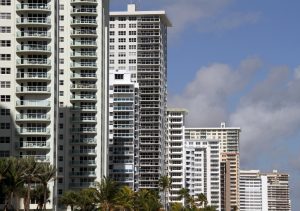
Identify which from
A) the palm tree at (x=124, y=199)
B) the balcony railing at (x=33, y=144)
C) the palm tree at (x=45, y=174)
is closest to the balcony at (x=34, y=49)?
the balcony railing at (x=33, y=144)

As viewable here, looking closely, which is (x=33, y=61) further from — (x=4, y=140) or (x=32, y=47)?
(x=4, y=140)

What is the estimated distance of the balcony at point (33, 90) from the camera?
464 ft

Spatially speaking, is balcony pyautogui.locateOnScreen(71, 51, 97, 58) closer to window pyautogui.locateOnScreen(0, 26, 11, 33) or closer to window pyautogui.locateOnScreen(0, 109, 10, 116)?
window pyautogui.locateOnScreen(0, 26, 11, 33)

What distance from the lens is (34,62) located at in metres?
142

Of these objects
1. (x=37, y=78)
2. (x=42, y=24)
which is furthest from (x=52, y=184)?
(x=42, y=24)

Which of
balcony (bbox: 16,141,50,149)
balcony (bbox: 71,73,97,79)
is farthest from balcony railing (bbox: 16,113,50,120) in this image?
balcony (bbox: 71,73,97,79)

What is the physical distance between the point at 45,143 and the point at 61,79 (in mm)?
25069

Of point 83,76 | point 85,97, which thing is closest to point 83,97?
point 85,97

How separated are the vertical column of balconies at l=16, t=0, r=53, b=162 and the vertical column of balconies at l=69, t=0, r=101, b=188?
1974 centimetres

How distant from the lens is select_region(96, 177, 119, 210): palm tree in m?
138

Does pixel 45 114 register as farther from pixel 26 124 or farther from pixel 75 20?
pixel 75 20

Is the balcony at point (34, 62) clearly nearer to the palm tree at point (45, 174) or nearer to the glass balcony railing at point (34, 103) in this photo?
the glass balcony railing at point (34, 103)

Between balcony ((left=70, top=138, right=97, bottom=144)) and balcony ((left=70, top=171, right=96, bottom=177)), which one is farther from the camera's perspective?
balcony ((left=70, top=138, right=97, bottom=144))

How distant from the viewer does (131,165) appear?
19950 centimetres
